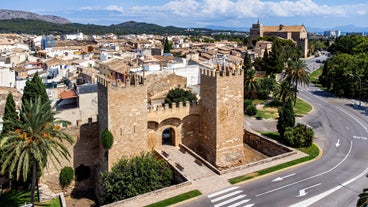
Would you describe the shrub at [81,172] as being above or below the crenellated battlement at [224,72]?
below

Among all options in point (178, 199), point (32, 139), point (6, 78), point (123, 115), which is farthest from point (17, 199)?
point (6, 78)

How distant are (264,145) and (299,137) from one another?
3.74m

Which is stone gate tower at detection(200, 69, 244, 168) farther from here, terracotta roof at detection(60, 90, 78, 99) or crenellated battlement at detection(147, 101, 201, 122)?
terracotta roof at detection(60, 90, 78, 99)

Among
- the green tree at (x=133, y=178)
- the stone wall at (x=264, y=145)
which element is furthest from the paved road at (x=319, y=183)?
the green tree at (x=133, y=178)

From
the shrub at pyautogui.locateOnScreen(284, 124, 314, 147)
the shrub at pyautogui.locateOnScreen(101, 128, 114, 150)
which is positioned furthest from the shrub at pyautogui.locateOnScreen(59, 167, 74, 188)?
the shrub at pyautogui.locateOnScreen(284, 124, 314, 147)

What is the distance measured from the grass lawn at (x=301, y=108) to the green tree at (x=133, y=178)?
2841 cm

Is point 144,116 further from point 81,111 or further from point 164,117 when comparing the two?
point 81,111

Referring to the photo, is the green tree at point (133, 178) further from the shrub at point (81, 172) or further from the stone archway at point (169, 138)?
the stone archway at point (169, 138)

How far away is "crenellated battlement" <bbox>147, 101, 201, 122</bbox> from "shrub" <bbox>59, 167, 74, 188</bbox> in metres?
8.39

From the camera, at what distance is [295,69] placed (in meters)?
53.5

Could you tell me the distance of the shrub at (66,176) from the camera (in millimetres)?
30734


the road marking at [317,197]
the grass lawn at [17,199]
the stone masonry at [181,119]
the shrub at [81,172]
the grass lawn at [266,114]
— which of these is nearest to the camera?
the road marking at [317,197]

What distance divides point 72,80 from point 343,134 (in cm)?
4123

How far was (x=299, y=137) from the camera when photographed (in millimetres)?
35188
